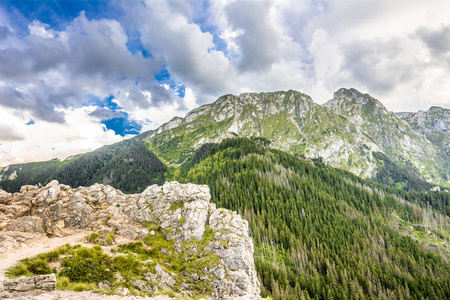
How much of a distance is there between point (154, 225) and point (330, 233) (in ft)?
379

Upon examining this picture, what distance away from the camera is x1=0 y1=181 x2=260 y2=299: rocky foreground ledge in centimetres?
2625

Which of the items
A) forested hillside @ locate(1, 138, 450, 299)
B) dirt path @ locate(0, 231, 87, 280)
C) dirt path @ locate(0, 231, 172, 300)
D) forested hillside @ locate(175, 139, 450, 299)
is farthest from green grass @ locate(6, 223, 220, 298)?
forested hillside @ locate(175, 139, 450, 299)

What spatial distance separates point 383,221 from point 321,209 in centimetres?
5580

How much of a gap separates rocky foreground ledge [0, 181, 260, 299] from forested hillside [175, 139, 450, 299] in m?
51.1

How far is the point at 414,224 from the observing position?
154 metres

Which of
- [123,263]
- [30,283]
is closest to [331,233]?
[123,263]

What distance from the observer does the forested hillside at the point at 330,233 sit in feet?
266

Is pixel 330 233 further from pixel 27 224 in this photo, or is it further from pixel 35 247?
pixel 27 224

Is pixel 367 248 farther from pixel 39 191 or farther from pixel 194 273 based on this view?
pixel 39 191

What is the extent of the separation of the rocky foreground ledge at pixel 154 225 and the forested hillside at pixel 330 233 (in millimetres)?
51133

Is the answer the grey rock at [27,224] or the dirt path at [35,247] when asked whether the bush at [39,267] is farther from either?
the grey rock at [27,224]

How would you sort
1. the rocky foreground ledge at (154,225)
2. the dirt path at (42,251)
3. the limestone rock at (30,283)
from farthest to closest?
the rocky foreground ledge at (154,225), the dirt path at (42,251), the limestone rock at (30,283)

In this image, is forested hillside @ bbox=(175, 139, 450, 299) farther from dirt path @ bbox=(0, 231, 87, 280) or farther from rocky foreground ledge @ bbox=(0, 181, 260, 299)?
dirt path @ bbox=(0, 231, 87, 280)

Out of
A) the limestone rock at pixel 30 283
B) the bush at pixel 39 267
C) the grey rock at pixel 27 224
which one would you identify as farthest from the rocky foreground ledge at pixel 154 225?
the limestone rock at pixel 30 283
